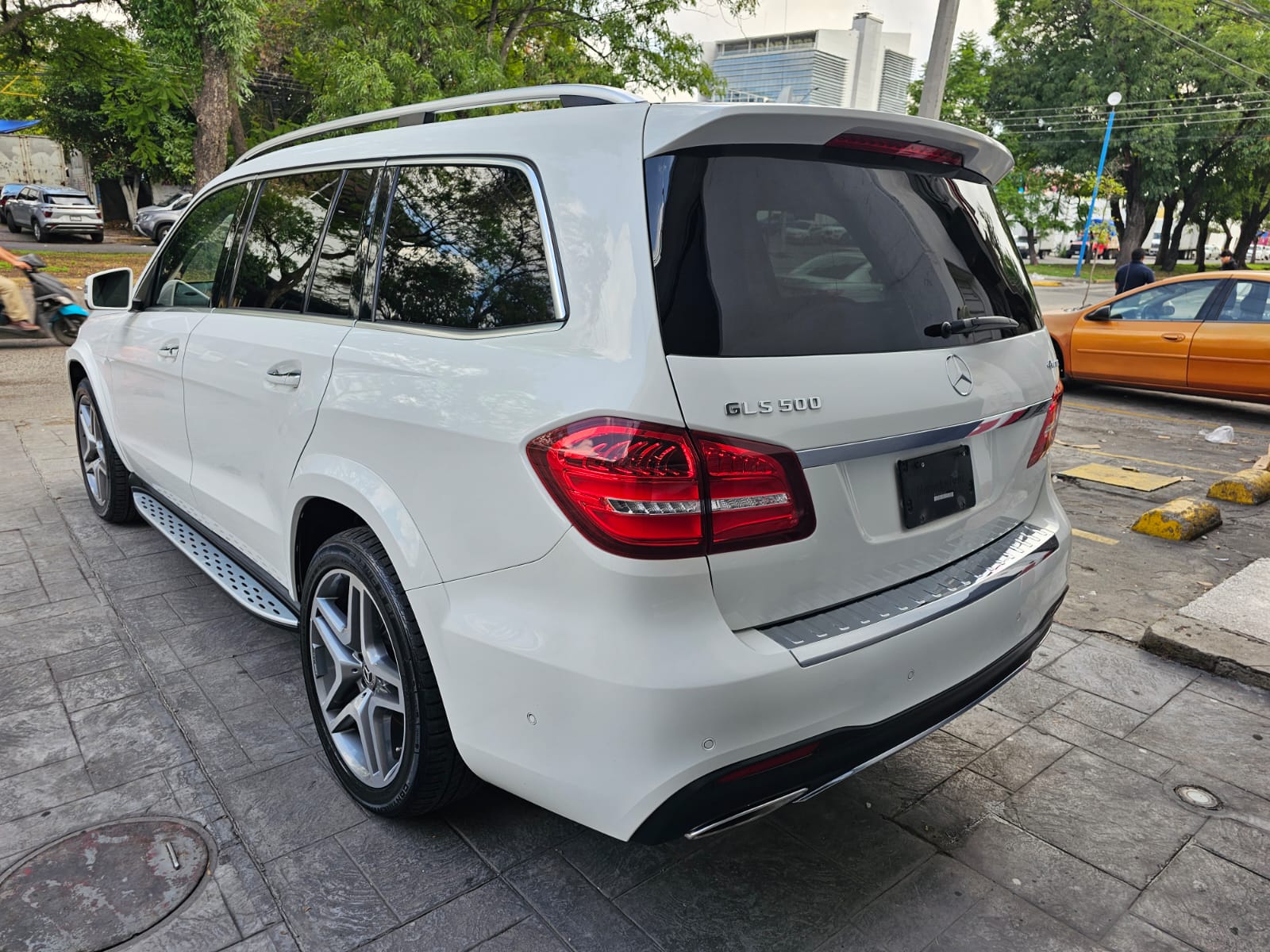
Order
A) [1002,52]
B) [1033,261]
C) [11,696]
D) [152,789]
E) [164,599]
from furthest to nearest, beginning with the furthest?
[1033,261] → [1002,52] → [164,599] → [11,696] → [152,789]

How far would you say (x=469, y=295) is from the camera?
227 cm

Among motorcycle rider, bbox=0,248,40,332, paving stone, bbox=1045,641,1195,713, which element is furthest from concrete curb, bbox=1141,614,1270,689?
motorcycle rider, bbox=0,248,40,332

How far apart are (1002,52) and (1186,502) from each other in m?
38.0

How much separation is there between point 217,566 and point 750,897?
242 cm

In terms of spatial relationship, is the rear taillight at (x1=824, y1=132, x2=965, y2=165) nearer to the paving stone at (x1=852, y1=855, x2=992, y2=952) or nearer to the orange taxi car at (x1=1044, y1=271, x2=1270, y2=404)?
the paving stone at (x1=852, y1=855, x2=992, y2=952)

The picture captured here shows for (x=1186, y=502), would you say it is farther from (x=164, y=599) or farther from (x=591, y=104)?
(x=164, y=599)

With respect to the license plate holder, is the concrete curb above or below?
below

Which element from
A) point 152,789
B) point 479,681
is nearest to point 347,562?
point 479,681

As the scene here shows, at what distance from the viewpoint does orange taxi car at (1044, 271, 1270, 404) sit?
910 centimetres

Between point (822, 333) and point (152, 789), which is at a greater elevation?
point (822, 333)

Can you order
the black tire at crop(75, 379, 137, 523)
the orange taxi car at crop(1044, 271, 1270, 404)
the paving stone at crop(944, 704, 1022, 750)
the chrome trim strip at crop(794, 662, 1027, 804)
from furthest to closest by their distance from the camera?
the orange taxi car at crop(1044, 271, 1270, 404), the black tire at crop(75, 379, 137, 523), the paving stone at crop(944, 704, 1022, 750), the chrome trim strip at crop(794, 662, 1027, 804)

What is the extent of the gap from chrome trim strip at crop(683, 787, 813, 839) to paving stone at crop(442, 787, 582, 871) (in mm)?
774

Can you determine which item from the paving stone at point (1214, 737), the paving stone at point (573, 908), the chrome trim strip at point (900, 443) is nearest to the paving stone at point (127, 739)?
the paving stone at point (573, 908)

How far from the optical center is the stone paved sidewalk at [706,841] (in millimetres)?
2221
